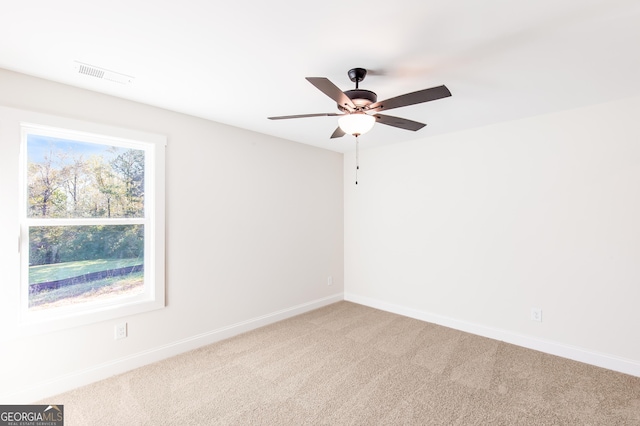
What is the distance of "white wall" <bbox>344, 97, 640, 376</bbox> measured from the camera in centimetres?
273

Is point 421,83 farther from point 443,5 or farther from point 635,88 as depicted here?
point 635,88

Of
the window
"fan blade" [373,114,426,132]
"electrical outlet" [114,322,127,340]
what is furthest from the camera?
"electrical outlet" [114,322,127,340]

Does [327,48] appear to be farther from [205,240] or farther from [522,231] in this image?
[522,231]

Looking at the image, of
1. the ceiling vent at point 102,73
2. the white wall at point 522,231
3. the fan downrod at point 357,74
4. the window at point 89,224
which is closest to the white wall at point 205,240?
the window at point 89,224

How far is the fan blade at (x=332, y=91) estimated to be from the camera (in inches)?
65.5

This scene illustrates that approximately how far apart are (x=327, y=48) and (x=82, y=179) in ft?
7.57

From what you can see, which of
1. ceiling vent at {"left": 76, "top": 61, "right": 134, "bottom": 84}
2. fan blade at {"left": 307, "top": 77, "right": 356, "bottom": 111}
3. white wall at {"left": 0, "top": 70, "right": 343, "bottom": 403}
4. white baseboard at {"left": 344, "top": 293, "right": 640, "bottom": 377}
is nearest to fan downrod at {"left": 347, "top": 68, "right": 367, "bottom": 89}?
fan blade at {"left": 307, "top": 77, "right": 356, "bottom": 111}

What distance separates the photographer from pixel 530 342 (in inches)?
124

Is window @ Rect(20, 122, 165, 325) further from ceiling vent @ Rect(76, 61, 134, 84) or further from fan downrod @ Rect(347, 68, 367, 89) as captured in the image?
fan downrod @ Rect(347, 68, 367, 89)

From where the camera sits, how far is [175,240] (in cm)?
303

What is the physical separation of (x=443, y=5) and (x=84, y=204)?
299 centimetres

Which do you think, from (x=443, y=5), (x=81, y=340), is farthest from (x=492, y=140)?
(x=81, y=340)

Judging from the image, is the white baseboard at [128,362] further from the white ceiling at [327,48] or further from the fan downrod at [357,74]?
the fan downrod at [357,74]

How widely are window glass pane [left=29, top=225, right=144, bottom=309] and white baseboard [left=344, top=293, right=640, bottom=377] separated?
3.19m
